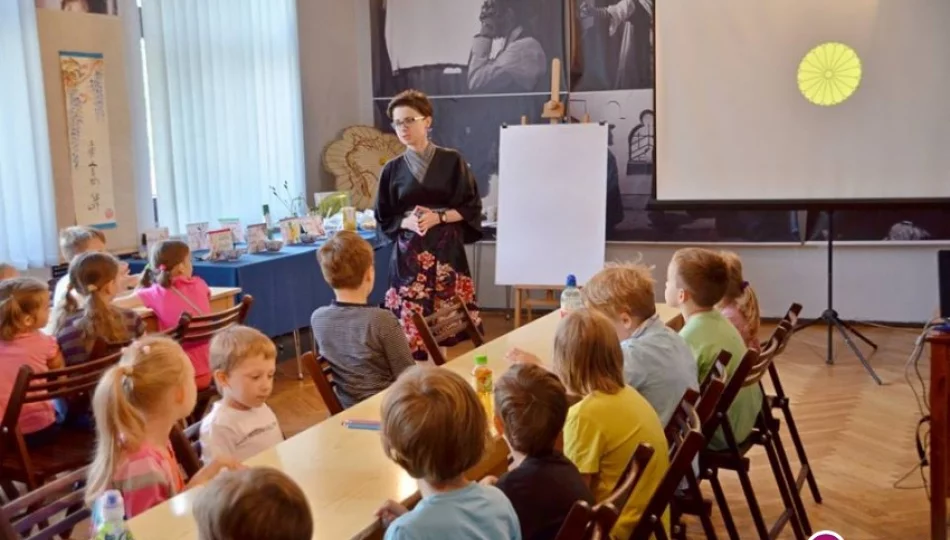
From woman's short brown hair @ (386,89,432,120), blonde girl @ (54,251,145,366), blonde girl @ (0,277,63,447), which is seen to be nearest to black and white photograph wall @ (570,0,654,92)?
woman's short brown hair @ (386,89,432,120)

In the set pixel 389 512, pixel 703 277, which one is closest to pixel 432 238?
pixel 703 277

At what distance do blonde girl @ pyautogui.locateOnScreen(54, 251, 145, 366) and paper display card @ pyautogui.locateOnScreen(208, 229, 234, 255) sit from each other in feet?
5.76

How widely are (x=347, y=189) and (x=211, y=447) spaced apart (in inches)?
193

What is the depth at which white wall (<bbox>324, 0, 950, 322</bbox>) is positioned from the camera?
6.68 metres

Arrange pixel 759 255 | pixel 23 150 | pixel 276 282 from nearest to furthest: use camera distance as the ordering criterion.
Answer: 1. pixel 23 150
2. pixel 276 282
3. pixel 759 255

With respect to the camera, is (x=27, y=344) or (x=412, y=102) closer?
(x=27, y=344)

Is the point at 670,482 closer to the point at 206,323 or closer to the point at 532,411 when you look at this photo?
the point at 532,411

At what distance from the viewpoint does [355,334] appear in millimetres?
3020

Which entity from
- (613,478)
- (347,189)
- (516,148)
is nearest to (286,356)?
(347,189)

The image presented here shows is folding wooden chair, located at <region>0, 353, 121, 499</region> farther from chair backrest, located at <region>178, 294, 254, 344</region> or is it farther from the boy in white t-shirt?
the boy in white t-shirt

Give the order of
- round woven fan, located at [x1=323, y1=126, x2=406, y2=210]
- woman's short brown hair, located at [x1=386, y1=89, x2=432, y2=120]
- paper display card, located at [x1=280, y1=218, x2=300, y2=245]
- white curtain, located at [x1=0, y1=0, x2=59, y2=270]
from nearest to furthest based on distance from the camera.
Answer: woman's short brown hair, located at [x1=386, y1=89, x2=432, y2=120], white curtain, located at [x1=0, y1=0, x2=59, y2=270], paper display card, located at [x1=280, y1=218, x2=300, y2=245], round woven fan, located at [x1=323, y1=126, x2=406, y2=210]

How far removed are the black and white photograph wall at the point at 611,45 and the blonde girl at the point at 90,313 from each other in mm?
4262

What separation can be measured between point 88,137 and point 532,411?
165 inches

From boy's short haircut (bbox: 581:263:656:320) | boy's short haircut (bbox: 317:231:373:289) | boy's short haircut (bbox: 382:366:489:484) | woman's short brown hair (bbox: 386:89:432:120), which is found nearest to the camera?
boy's short haircut (bbox: 382:366:489:484)
